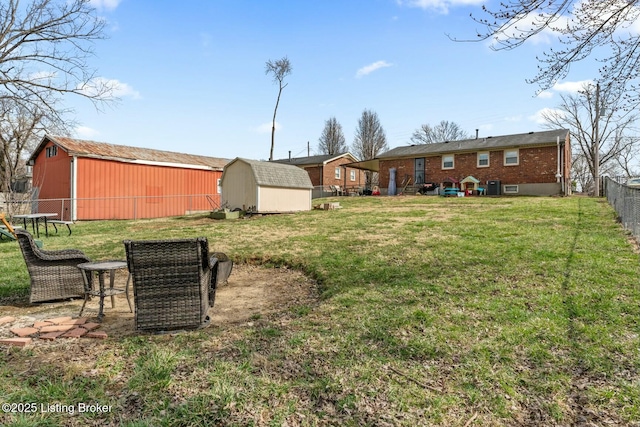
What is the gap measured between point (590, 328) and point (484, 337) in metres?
1.11

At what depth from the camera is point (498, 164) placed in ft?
75.3

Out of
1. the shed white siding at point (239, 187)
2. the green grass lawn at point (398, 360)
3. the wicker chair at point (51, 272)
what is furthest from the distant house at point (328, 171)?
the wicker chair at point (51, 272)

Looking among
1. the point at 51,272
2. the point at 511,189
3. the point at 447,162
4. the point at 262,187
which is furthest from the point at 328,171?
the point at 51,272

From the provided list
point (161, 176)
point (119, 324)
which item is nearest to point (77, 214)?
point (161, 176)

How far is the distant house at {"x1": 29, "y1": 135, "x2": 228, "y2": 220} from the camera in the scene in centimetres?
1794

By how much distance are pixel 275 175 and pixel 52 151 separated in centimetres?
1310

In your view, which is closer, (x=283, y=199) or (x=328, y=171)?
Result: (x=283, y=199)

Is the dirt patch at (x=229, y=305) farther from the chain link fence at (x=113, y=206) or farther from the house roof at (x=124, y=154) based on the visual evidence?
the house roof at (x=124, y=154)

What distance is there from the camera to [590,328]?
11.5 ft

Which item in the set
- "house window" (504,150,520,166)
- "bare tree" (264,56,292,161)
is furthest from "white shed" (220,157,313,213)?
"bare tree" (264,56,292,161)

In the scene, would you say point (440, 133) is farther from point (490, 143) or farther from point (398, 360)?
point (398, 360)

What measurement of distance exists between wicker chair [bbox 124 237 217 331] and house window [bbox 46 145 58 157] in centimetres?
2000

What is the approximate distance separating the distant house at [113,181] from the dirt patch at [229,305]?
14.6m

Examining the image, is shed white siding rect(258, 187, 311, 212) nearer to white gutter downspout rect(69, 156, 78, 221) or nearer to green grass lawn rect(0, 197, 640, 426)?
white gutter downspout rect(69, 156, 78, 221)
